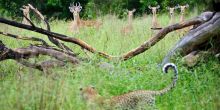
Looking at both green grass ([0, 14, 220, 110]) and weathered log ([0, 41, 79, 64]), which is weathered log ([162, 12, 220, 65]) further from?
weathered log ([0, 41, 79, 64])

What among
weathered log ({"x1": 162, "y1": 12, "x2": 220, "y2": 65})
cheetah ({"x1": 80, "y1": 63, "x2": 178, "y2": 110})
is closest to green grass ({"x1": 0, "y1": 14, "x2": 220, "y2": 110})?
cheetah ({"x1": 80, "y1": 63, "x2": 178, "y2": 110})

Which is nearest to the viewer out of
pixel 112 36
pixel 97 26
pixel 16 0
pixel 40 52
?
pixel 40 52

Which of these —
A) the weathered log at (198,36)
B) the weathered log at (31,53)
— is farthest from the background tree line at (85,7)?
the weathered log at (31,53)

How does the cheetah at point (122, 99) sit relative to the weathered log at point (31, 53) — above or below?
below

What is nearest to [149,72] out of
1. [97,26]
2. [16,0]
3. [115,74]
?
[115,74]

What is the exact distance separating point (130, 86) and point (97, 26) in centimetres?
788

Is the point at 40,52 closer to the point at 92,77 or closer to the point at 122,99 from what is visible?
the point at 92,77

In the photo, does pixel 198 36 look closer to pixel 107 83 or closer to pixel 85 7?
pixel 107 83

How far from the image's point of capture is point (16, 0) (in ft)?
88.7

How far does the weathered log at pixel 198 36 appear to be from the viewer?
7254mm

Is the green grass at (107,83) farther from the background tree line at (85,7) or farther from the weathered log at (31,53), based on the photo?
the background tree line at (85,7)

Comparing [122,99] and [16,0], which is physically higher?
[16,0]

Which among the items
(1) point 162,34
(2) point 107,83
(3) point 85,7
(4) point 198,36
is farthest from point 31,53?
(3) point 85,7

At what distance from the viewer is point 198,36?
24.2 ft
